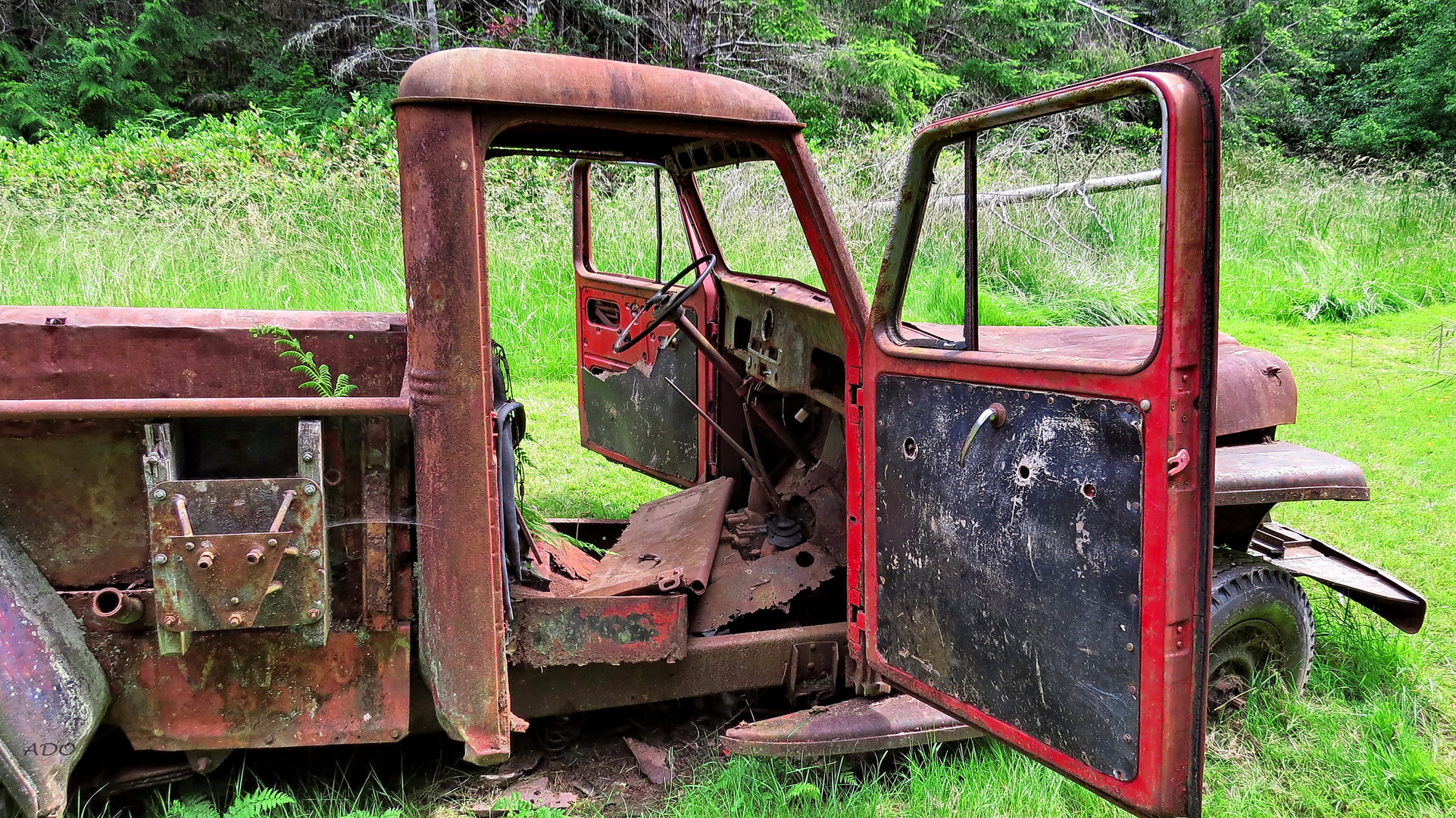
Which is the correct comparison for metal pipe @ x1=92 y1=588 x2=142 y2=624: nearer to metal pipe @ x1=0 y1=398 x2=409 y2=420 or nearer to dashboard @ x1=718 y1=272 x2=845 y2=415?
metal pipe @ x1=0 y1=398 x2=409 y2=420

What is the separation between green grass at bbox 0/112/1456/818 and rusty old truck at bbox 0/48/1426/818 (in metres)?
0.22

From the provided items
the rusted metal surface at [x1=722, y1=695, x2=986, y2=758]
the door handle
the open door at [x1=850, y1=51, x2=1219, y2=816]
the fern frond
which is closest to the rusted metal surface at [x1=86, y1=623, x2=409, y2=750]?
the fern frond

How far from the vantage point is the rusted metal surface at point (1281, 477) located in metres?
2.54

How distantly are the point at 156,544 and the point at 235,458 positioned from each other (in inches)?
10.1

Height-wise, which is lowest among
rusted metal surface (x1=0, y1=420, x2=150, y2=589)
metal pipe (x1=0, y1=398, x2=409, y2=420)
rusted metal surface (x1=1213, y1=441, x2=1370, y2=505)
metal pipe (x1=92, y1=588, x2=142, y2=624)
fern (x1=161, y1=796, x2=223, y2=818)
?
fern (x1=161, y1=796, x2=223, y2=818)

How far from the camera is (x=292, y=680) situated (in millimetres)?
2096

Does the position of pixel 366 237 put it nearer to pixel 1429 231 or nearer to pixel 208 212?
pixel 208 212

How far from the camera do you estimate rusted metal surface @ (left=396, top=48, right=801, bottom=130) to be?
1.94 metres

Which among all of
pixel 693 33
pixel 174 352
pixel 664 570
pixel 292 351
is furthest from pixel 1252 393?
pixel 693 33

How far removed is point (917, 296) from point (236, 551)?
5930 mm

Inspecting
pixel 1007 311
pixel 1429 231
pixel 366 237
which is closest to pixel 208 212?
pixel 366 237

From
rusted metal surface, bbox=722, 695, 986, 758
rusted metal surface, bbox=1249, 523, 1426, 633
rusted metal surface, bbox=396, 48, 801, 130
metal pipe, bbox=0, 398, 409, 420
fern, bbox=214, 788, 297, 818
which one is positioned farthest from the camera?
rusted metal surface, bbox=1249, 523, 1426, 633

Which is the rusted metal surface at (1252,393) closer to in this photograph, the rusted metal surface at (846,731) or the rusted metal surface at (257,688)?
the rusted metal surface at (846,731)

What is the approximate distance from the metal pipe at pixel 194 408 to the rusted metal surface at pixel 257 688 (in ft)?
1.63
